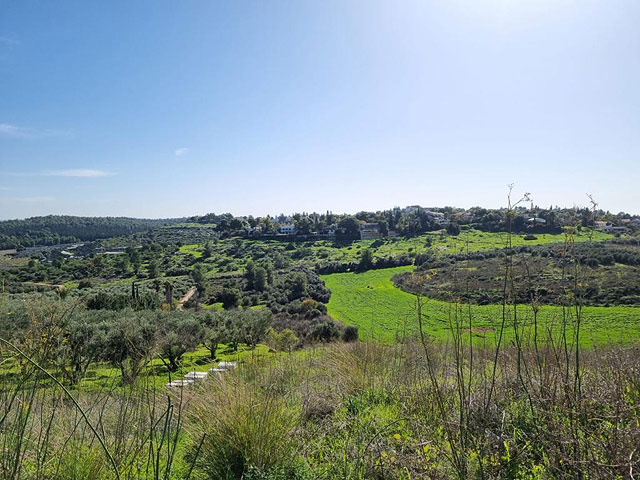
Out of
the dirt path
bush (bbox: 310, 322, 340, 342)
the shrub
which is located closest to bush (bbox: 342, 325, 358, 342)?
bush (bbox: 310, 322, 340, 342)

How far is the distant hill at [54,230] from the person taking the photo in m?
84.3

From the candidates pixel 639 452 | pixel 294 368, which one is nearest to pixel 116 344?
pixel 294 368

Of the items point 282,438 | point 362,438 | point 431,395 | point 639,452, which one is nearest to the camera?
point 639,452

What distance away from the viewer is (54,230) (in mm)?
99250

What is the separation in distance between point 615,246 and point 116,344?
45.5 meters

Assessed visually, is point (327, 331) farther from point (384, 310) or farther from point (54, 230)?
point (54, 230)

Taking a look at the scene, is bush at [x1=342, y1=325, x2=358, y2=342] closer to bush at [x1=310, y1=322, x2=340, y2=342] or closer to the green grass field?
bush at [x1=310, y1=322, x2=340, y2=342]

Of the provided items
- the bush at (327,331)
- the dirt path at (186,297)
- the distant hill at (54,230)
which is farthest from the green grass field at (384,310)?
the distant hill at (54,230)

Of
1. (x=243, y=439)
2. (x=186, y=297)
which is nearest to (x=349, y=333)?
(x=186, y=297)

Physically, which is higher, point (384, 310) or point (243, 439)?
point (243, 439)

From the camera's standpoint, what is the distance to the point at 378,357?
5906 mm

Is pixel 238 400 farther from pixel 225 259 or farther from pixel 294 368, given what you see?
pixel 225 259

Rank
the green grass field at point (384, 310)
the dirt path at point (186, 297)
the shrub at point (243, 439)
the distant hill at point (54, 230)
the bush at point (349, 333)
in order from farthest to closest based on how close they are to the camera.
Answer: the distant hill at point (54, 230) < the dirt path at point (186, 297) < the bush at point (349, 333) < the green grass field at point (384, 310) < the shrub at point (243, 439)

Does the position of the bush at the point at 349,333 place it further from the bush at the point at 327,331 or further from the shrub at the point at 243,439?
the shrub at the point at 243,439
